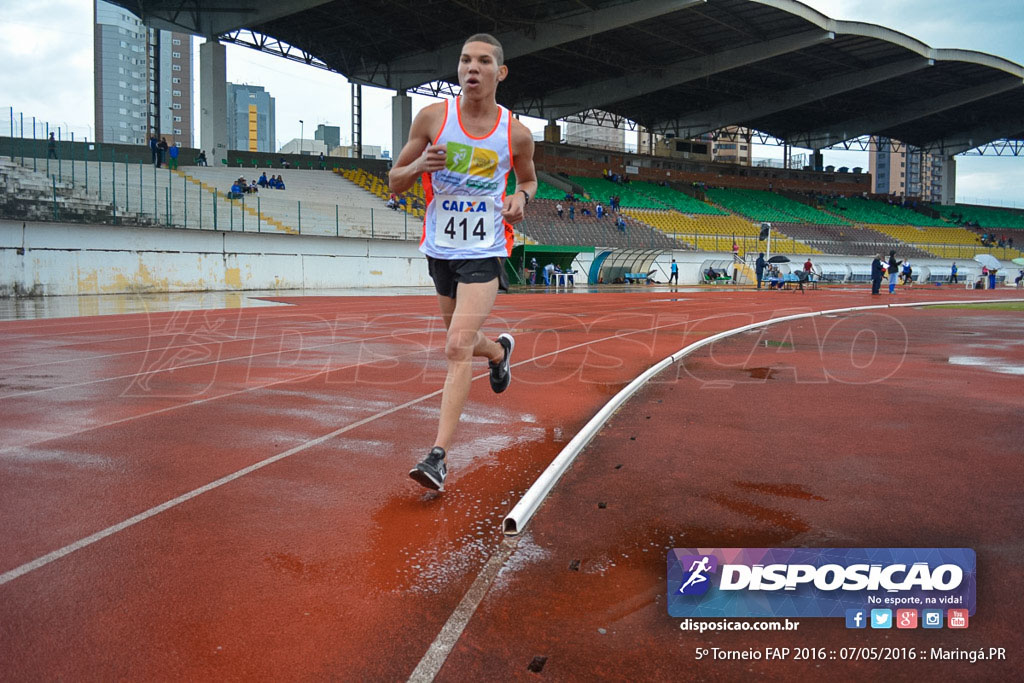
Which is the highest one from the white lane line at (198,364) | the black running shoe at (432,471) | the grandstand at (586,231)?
the grandstand at (586,231)

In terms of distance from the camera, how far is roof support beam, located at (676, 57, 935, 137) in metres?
47.4

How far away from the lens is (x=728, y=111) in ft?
194

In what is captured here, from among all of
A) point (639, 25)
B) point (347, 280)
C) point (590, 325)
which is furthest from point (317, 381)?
point (639, 25)

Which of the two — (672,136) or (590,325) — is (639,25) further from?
(590,325)

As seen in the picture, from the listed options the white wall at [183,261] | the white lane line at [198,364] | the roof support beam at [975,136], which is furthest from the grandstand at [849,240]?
the white lane line at [198,364]

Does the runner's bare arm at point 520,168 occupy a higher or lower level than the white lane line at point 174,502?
higher

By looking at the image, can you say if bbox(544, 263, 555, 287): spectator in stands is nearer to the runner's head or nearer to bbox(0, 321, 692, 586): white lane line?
bbox(0, 321, 692, 586): white lane line

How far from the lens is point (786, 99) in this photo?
54062mm

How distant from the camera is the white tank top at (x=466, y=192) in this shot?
3.98 m

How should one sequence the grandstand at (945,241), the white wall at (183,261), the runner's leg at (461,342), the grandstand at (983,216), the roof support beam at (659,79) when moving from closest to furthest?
the runner's leg at (461,342) < the white wall at (183,261) < the roof support beam at (659,79) < the grandstand at (945,241) < the grandstand at (983,216)

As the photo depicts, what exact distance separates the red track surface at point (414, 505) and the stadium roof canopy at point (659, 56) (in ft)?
104

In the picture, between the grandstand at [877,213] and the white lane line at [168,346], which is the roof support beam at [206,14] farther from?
the grandstand at [877,213]

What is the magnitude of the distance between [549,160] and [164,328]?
45.3 metres

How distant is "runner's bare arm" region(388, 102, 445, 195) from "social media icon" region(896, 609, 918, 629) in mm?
2679
